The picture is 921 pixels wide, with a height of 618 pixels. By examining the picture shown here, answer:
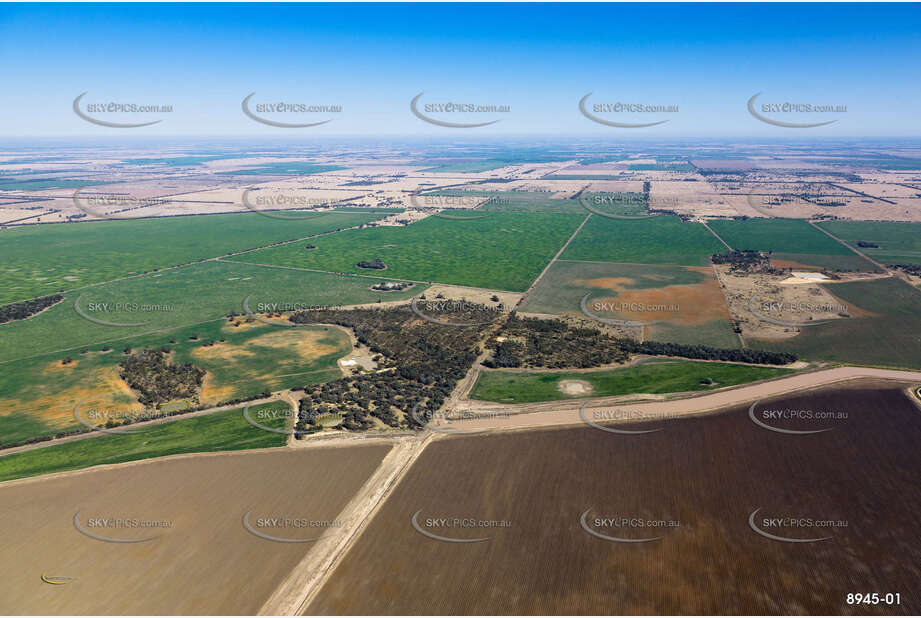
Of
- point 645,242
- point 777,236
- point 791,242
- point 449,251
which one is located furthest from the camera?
point 777,236

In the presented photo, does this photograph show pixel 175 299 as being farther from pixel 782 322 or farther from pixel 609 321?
pixel 782 322

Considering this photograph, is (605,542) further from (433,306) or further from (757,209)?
(757,209)

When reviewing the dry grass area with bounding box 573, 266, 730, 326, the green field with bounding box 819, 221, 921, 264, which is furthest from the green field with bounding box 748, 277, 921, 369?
the green field with bounding box 819, 221, 921, 264

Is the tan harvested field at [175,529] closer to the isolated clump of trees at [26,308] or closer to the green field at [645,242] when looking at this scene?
the isolated clump of trees at [26,308]

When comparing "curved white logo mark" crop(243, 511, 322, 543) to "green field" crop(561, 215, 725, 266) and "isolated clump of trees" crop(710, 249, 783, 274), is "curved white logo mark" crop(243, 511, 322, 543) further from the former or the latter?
"isolated clump of trees" crop(710, 249, 783, 274)

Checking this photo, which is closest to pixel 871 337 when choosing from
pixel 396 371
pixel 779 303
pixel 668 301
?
pixel 779 303

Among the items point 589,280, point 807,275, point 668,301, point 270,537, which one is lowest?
point 270,537
